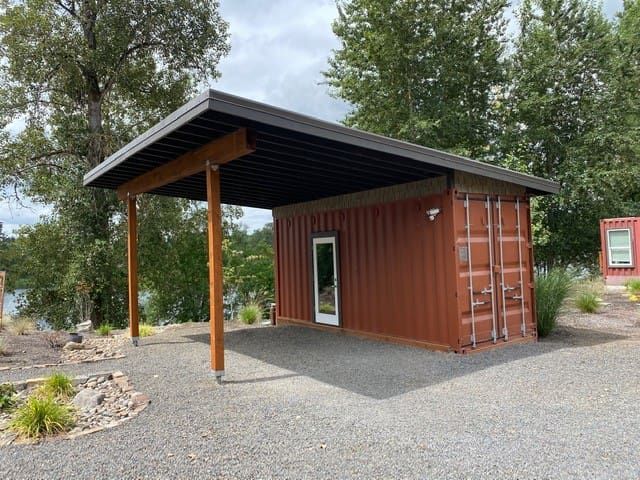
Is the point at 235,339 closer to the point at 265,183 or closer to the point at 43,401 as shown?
the point at 265,183

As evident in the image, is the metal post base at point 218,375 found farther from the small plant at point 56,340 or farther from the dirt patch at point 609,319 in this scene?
the dirt patch at point 609,319

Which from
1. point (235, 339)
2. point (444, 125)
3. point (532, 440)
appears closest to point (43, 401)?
point (532, 440)

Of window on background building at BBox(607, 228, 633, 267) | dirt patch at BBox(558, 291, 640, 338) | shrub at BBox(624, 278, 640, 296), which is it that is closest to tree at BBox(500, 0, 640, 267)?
window on background building at BBox(607, 228, 633, 267)

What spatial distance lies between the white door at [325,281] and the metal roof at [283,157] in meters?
0.90

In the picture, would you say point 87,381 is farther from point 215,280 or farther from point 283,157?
point 283,157

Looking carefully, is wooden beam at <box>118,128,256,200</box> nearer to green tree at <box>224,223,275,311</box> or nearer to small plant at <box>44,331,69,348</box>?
small plant at <box>44,331,69,348</box>

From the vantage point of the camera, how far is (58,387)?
4.29 metres

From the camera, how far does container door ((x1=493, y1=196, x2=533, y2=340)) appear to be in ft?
20.7

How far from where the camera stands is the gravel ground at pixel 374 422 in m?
2.66

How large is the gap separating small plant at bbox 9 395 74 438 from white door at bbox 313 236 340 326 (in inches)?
192

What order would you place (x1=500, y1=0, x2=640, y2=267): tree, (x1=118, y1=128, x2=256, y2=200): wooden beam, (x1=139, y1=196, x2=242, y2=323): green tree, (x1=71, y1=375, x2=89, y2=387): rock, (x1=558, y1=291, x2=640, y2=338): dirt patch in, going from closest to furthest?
(x1=118, y1=128, x2=256, y2=200): wooden beam → (x1=71, y1=375, x2=89, y2=387): rock → (x1=558, y1=291, x2=640, y2=338): dirt patch → (x1=139, y1=196, x2=242, y2=323): green tree → (x1=500, y1=0, x2=640, y2=267): tree

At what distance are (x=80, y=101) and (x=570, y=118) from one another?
1645 cm

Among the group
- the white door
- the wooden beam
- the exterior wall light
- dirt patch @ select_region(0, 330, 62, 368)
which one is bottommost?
dirt patch @ select_region(0, 330, 62, 368)

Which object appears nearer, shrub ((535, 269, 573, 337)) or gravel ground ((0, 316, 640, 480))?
gravel ground ((0, 316, 640, 480))
